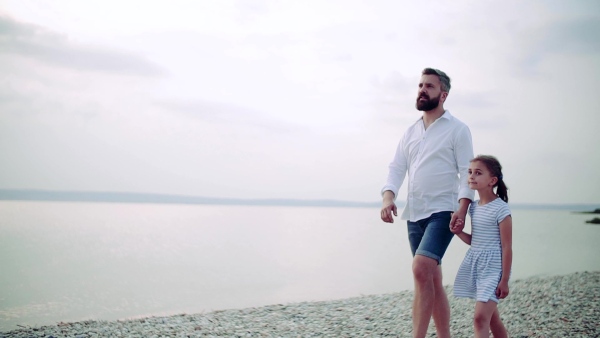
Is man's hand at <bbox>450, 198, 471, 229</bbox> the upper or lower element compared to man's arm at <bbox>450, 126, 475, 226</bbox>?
lower

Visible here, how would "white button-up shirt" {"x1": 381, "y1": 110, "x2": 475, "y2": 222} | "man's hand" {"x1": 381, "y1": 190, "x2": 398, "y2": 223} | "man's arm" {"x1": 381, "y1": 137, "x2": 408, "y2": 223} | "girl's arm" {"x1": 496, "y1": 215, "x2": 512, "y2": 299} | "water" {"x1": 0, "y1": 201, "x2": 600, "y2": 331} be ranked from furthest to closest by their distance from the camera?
"water" {"x1": 0, "y1": 201, "x2": 600, "y2": 331}
"man's arm" {"x1": 381, "y1": 137, "x2": 408, "y2": 223}
"man's hand" {"x1": 381, "y1": 190, "x2": 398, "y2": 223}
"white button-up shirt" {"x1": 381, "y1": 110, "x2": 475, "y2": 222}
"girl's arm" {"x1": 496, "y1": 215, "x2": 512, "y2": 299}

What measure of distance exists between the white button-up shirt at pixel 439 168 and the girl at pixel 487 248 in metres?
0.13

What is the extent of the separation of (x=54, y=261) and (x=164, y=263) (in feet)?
9.57

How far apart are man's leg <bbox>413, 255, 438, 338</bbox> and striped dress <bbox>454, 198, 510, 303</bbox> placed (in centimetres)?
17

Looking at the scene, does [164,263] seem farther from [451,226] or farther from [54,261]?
[451,226]

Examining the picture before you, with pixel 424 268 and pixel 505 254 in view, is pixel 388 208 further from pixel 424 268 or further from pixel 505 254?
pixel 505 254

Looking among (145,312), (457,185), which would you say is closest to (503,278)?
(457,185)

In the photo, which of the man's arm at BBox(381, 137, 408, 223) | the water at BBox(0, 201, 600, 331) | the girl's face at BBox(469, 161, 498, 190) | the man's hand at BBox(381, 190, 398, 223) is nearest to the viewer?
the girl's face at BBox(469, 161, 498, 190)

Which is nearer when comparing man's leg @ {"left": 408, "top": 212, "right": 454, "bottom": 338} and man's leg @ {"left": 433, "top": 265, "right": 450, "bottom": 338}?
man's leg @ {"left": 408, "top": 212, "right": 454, "bottom": 338}

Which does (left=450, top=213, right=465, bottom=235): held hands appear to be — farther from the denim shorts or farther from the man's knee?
the man's knee

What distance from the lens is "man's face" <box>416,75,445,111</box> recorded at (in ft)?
12.2

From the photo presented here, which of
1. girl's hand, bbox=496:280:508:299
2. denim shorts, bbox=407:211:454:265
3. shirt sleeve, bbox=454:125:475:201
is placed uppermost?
shirt sleeve, bbox=454:125:475:201

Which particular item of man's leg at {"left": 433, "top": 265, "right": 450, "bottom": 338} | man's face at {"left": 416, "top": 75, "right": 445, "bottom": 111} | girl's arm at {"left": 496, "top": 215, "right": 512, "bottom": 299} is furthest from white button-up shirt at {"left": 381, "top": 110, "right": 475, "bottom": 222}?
man's leg at {"left": 433, "top": 265, "right": 450, "bottom": 338}

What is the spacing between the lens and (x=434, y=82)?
371 cm
